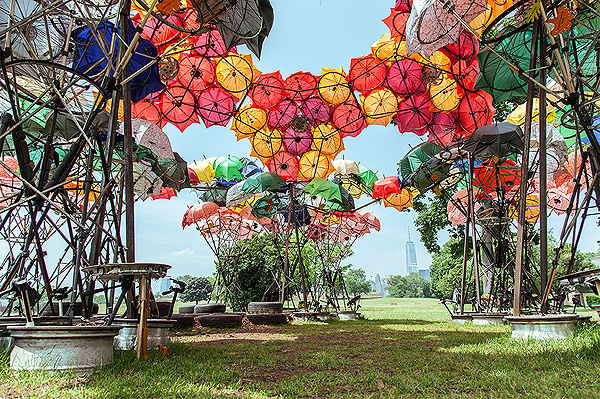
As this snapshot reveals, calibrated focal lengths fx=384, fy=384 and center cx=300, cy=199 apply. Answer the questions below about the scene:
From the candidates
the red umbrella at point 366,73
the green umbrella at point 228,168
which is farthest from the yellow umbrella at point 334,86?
the green umbrella at point 228,168

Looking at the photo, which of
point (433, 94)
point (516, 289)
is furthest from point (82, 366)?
point (433, 94)

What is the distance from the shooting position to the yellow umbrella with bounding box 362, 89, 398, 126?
10914mm

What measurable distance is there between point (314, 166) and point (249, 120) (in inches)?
118

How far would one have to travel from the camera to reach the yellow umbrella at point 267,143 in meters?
12.5

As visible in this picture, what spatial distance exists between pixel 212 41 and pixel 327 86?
10.7 ft

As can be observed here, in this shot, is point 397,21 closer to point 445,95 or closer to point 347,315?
point 445,95

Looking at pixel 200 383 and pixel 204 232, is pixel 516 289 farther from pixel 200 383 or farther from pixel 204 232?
pixel 204 232

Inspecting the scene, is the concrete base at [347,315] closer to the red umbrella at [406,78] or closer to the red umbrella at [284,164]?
the red umbrella at [284,164]

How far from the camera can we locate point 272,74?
10.2 m

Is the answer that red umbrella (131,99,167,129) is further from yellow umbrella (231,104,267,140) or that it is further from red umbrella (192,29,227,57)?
yellow umbrella (231,104,267,140)

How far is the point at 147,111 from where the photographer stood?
10.2 m

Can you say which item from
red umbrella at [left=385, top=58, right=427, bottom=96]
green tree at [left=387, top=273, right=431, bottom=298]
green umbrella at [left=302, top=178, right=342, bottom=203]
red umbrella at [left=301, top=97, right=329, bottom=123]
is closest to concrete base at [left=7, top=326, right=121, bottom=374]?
green umbrella at [left=302, top=178, right=342, bottom=203]

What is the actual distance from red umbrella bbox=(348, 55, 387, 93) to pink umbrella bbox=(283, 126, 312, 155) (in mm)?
2785

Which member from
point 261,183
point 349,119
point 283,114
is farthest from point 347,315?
point 283,114
